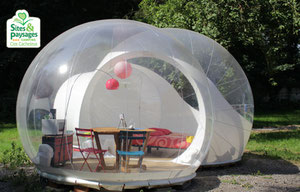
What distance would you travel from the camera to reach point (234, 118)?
8.54 m

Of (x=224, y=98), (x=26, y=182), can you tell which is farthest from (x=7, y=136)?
(x=224, y=98)

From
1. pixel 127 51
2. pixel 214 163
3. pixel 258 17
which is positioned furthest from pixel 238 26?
pixel 127 51

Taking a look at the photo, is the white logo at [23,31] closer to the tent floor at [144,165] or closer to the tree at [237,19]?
the tree at [237,19]

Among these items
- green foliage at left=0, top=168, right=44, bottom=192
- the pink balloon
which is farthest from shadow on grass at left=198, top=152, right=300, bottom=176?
green foliage at left=0, top=168, right=44, bottom=192


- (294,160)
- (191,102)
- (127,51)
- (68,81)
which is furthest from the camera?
(294,160)

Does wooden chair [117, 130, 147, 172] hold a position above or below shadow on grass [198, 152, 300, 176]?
above

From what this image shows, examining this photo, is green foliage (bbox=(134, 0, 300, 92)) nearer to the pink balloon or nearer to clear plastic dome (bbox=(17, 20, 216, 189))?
clear plastic dome (bbox=(17, 20, 216, 189))

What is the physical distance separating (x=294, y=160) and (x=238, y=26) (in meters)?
4.75

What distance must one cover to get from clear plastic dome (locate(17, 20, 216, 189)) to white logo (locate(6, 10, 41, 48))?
1270 centimetres

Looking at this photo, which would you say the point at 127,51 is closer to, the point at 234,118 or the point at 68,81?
the point at 68,81

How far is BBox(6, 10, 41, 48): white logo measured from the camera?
18.6 meters

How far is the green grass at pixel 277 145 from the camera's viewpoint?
10.6 meters

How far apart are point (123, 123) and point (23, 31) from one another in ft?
40.8

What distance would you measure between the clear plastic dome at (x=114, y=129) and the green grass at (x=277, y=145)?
4.37 m
